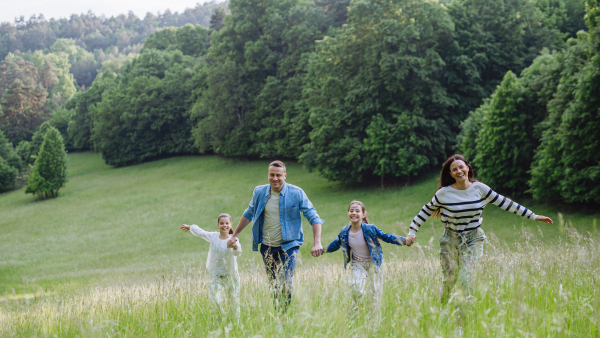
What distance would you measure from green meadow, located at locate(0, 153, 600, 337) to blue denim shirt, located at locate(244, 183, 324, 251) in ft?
1.86

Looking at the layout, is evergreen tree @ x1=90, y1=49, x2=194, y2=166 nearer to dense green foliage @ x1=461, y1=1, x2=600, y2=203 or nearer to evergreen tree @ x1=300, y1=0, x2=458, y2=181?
evergreen tree @ x1=300, y1=0, x2=458, y2=181

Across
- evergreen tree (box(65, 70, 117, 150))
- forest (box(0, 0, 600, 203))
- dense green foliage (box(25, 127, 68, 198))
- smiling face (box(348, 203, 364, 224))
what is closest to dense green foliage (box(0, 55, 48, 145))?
evergreen tree (box(65, 70, 117, 150))

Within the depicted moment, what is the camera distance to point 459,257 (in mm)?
3828

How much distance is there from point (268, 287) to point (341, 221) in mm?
20899

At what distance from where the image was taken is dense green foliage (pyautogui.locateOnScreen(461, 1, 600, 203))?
57.3 ft

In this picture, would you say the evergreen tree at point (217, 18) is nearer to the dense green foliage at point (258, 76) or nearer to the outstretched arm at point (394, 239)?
the dense green foliage at point (258, 76)

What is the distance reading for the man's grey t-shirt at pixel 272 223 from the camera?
5.20 metres

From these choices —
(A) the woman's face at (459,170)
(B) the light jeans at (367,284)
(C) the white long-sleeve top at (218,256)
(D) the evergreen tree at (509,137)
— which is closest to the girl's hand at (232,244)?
(C) the white long-sleeve top at (218,256)

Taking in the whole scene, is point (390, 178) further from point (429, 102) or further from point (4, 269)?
point (4, 269)

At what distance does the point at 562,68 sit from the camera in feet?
67.9

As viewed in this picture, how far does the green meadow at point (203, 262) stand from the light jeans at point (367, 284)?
0.37ft

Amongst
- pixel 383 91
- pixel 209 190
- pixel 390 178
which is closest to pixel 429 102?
pixel 383 91

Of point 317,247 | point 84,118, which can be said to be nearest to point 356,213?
point 317,247

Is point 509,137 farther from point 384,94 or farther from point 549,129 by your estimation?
point 384,94
